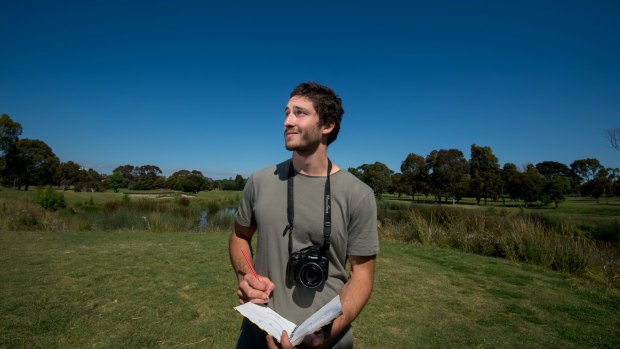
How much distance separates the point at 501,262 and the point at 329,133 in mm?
8501

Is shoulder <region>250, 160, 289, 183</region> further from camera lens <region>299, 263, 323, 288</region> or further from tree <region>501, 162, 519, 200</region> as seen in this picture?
tree <region>501, 162, 519, 200</region>

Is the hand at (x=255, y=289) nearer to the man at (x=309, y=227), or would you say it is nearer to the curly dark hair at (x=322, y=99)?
the man at (x=309, y=227)

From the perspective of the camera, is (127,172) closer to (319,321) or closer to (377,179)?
(377,179)

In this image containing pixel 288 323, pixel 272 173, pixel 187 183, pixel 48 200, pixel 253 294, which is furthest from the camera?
pixel 187 183

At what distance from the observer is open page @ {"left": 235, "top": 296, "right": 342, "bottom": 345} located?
121 cm

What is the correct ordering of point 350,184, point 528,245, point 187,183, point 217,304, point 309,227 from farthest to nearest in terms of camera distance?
point 187,183
point 528,245
point 217,304
point 350,184
point 309,227

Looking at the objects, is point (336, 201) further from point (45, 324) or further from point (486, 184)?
point (486, 184)

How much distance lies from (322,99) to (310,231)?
0.86 meters

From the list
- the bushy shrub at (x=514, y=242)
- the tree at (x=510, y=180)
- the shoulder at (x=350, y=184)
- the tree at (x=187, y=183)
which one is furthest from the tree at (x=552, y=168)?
the shoulder at (x=350, y=184)

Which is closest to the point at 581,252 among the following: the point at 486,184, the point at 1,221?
the point at 1,221

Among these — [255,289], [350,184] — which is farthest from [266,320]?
[350,184]

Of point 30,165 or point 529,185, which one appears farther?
point 30,165

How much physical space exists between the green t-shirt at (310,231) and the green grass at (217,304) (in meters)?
2.55

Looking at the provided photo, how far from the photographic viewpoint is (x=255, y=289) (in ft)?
5.32
